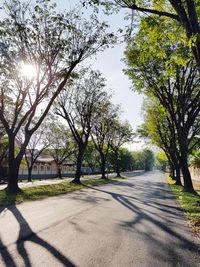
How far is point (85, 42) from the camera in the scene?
19.6 m

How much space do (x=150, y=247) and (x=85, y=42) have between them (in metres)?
16.8

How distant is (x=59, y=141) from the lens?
57.4m

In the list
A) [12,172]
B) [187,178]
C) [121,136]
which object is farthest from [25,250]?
[121,136]

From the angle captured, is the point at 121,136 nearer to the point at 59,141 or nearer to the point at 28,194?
the point at 59,141

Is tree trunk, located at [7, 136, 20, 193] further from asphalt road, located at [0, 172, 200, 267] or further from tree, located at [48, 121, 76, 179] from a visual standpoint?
tree, located at [48, 121, 76, 179]

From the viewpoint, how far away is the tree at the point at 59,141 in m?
54.2

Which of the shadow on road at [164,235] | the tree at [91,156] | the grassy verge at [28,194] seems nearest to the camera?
the shadow on road at [164,235]

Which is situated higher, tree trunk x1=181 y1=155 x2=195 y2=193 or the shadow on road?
tree trunk x1=181 y1=155 x2=195 y2=193

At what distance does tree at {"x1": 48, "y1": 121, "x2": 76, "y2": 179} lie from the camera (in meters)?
54.2

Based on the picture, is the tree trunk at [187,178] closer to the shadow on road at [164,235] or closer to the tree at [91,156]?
the shadow on road at [164,235]

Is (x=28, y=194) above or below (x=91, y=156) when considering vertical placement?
below

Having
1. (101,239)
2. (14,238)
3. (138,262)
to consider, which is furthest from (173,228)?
(14,238)

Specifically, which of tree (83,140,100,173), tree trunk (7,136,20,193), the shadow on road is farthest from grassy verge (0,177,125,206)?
tree (83,140,100,173)

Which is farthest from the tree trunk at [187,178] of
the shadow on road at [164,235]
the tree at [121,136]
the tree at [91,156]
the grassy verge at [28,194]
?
the tree at [91,156]
